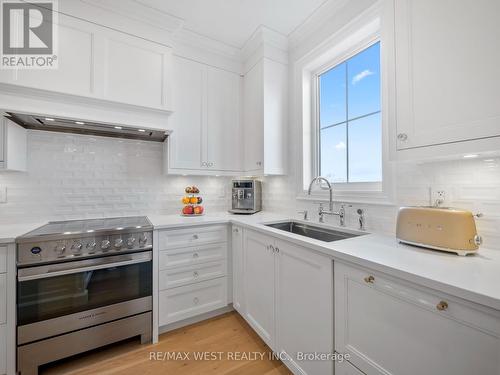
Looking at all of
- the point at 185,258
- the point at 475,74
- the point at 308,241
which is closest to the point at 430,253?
the point at 308,241

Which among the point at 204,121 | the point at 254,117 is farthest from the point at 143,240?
the point at 254,117

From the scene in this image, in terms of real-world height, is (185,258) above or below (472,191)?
below

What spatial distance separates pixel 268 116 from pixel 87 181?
5.90ft

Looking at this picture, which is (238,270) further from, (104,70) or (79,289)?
(104,70)

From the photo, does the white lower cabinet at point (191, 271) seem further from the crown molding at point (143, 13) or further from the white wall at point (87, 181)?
the crown molding at point (143, 13)

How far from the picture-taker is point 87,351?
1602 mm

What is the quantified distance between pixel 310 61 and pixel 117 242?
2240 millimetres

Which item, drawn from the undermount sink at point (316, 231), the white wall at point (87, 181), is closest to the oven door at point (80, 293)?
the white wall at point (87, 181)

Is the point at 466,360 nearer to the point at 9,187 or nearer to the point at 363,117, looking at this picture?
the point at 363,117

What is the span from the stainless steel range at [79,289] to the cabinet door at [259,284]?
2.55ft

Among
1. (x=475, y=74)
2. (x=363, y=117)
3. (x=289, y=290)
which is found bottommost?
(x=289, y=290)

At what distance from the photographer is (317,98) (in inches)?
85.0

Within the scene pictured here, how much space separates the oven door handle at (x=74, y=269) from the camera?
1.35 m

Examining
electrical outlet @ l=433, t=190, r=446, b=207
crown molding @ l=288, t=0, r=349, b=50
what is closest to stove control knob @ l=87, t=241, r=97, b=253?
electrical outlet @ l=433, t=190, r=446, b=207
